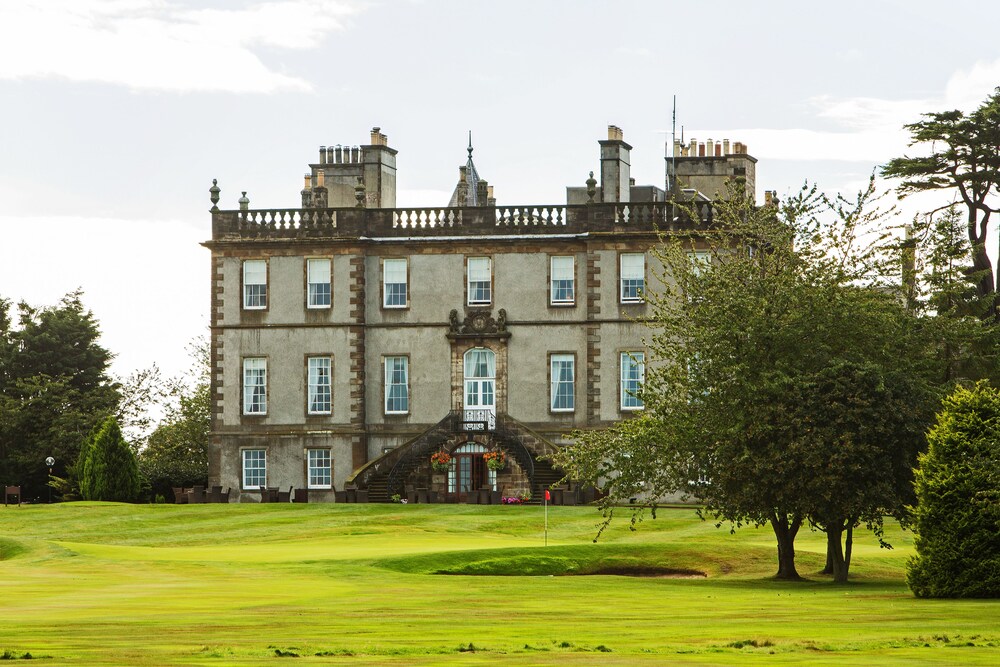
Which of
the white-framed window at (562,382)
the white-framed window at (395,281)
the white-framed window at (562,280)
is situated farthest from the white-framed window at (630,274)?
the white-framed window at (395,281)

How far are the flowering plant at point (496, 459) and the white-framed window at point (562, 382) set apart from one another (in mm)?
2736

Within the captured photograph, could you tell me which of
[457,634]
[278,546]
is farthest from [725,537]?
[457,634]

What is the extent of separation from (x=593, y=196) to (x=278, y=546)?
1894cm

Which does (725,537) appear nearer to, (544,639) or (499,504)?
(499,504)

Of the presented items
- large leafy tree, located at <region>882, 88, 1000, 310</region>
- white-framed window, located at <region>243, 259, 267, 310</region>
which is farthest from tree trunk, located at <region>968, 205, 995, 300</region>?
white-framed window, located at <region>243, 259, 267, 310</region>

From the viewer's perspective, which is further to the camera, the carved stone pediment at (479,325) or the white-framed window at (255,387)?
the white-framed window at (255,387)

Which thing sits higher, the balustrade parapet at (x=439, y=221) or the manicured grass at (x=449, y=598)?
the balustrade parapet at (x=439, y=221)

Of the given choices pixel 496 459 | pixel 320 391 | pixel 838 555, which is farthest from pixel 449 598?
pixel 320 391

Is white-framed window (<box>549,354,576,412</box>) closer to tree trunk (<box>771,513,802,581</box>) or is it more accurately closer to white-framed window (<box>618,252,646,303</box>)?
white-framed window (<box>618,252,646,303</box>)

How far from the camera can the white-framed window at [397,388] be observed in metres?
53.1

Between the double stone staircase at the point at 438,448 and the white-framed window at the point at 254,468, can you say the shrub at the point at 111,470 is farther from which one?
the double stone staircase at the point at 438,448

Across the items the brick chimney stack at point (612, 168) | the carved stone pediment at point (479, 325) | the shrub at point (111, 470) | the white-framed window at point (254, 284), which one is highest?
the brick chimney stack at point (612, 168)

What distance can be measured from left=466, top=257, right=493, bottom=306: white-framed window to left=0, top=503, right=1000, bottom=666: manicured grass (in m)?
10.1

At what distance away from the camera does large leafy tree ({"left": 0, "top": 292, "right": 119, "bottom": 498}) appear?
195 feet
